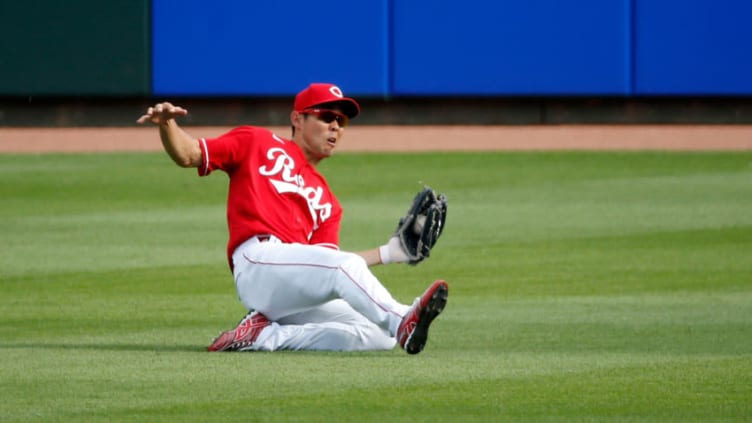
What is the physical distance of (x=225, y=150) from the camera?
641 centimetres

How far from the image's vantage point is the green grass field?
5156 millimetres

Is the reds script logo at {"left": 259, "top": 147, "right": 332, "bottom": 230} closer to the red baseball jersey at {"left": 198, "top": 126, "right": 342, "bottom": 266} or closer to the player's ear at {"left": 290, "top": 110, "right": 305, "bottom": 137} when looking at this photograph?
the red baseball jersey at {"left": 198, "top": 126, "right": 342, "bottom": 266}

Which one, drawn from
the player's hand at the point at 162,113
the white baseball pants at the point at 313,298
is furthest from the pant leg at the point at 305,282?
the player's hand at the point at 162,113

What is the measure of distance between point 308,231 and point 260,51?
14.5 m

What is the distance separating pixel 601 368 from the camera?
5.88 metres

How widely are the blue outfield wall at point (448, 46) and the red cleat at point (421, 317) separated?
1505cm

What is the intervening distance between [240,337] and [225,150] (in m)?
0.76

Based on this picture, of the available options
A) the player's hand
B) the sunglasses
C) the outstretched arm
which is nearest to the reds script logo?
the sunglasses

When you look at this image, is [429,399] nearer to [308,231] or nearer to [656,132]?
[308,231]

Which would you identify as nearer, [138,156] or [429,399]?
[429,399]

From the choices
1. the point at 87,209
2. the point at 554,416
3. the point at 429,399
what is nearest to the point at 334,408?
the point at 429,399

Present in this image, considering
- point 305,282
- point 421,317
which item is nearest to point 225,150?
point 305,282

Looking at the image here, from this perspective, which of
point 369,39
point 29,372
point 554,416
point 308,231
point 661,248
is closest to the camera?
point 554,416

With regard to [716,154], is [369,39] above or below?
above
